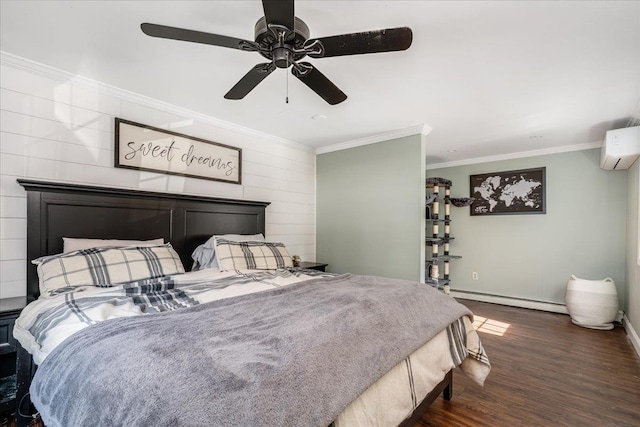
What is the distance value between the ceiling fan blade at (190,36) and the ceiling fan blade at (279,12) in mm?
245

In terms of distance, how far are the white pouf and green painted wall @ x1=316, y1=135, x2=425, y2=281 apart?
2000 millimetres

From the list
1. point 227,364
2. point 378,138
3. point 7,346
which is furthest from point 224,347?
point 378,138

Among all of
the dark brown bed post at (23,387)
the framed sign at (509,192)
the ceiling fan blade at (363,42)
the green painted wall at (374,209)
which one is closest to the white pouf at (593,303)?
the framed sign at (509,192)

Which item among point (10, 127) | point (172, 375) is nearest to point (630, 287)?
point (172, 375)

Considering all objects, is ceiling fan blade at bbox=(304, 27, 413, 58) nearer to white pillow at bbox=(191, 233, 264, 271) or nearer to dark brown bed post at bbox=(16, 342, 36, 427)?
white pillow at bbox=(191, 233, 264, 271)

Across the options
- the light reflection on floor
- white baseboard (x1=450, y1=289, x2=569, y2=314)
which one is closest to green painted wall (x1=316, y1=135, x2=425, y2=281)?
the light reflection on floor

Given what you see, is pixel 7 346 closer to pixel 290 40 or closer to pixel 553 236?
pixel 290 40

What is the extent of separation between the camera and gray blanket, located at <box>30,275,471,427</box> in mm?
815

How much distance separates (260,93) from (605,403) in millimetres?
3427

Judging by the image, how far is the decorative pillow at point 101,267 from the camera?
1.87 meters

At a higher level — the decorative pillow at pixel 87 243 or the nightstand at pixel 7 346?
the decorative pillow at pixel 87 243

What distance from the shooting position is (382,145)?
12.5 feet

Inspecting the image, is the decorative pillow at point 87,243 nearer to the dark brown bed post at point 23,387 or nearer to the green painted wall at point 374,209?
the dark brown bed post at point 23,387

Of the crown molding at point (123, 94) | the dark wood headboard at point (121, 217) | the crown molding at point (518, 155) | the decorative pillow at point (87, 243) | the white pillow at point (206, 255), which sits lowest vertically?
the white pillow at point (206, 255)
